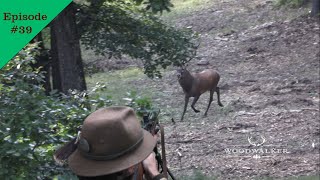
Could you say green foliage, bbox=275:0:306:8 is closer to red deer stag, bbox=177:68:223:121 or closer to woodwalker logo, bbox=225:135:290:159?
red deer stag, bbox=177:68:223:121

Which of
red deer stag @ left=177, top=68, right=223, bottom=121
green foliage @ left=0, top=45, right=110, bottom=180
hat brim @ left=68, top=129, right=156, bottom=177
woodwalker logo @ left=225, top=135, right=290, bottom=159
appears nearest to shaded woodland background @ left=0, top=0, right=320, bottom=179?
green foliage @ left=0, top=45, right=110, bottom=180

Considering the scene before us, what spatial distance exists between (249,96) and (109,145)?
12.7 m

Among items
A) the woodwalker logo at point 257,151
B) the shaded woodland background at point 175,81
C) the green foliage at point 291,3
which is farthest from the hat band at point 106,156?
the green foliage at point 291,3

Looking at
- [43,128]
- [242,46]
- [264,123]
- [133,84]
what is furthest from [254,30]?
[43,128]

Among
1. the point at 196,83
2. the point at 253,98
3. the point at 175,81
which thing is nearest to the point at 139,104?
the point at 196,83

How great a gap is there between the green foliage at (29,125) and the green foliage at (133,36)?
13.0ft

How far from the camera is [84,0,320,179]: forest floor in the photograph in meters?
10.8

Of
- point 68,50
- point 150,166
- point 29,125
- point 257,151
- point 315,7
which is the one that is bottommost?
point 257,151

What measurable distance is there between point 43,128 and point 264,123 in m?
8.83

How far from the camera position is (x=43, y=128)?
451 cm

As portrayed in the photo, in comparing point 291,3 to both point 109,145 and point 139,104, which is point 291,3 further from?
point 109,145

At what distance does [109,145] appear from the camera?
288 centimetres

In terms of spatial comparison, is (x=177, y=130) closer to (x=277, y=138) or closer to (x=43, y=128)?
(x=277, y=138)

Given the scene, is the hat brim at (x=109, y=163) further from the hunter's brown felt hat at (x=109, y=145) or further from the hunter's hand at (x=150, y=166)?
the hunter's hand at (x=150, y=166)
